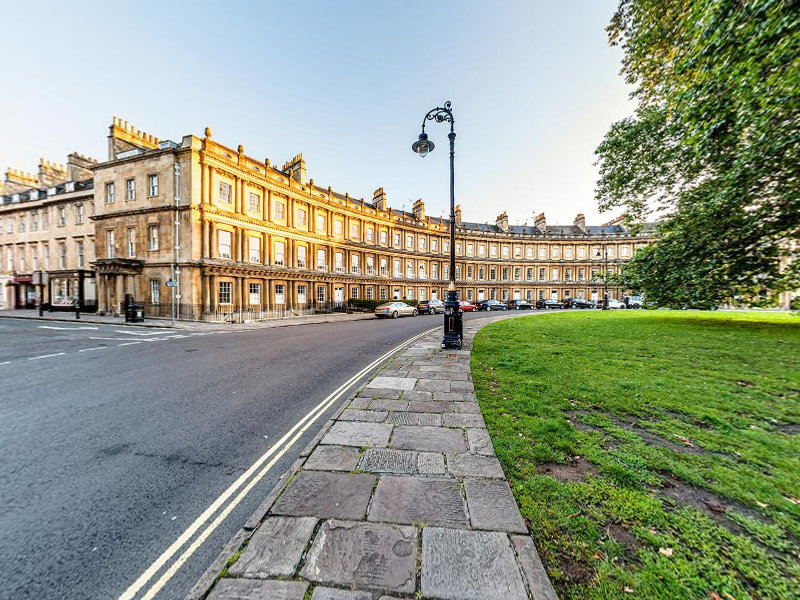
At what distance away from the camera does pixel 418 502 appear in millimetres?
2328

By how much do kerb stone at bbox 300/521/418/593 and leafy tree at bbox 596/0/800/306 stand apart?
8.72m

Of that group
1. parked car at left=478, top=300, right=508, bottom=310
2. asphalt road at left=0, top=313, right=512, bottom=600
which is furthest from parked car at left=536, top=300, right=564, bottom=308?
asphalt road at left=0, top=313, right=512, bottom=600

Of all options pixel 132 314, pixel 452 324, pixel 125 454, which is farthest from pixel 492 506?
pixel 132 314

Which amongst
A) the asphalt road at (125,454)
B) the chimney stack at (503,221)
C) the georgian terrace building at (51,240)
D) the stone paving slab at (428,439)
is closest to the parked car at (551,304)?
the chimney stack at (503,221)

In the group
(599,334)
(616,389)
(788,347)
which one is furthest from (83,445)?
(788,347)

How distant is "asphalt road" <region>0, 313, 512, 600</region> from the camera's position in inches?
74.7

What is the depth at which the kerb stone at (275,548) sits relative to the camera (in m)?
1.71

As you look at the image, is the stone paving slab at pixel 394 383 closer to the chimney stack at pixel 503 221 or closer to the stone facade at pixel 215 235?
the stone facade at pixel 215 235

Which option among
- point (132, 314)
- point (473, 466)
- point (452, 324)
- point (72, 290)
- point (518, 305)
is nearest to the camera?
point (473, 466)

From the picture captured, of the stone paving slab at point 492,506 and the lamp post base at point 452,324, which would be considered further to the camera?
the lamp post base at point 452,324

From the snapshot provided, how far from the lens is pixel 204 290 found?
20750 millimetres

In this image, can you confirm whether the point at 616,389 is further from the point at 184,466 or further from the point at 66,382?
the point at 66,382

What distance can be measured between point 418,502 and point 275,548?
106cm

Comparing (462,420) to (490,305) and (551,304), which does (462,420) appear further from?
(551,304)
